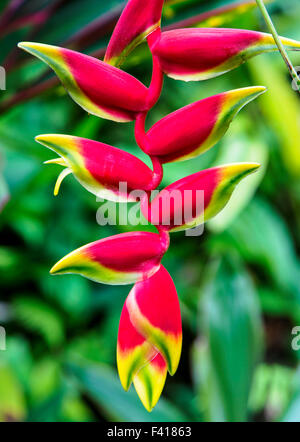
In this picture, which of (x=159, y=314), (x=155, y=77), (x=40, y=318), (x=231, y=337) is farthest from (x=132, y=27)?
(x=40, y=318)

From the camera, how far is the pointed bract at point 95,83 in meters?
0.20

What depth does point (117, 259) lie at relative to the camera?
0.21m

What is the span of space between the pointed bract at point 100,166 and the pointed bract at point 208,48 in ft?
0.16

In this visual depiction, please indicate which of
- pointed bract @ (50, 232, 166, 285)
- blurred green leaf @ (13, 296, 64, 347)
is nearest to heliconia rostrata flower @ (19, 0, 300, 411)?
pointed bract @ (50, 232, 166, 285)

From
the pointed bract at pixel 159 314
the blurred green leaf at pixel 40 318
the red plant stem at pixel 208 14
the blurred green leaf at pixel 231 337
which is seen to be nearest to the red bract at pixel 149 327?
the pointed bract at pixel 159 314

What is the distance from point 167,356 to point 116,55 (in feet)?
0.44

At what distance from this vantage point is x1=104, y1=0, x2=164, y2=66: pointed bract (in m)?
0.22

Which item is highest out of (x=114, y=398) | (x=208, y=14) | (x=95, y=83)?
(x=208, y=14)

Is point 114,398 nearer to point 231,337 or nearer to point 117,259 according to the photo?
point 231,337

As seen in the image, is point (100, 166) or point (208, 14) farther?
point (208, 14)

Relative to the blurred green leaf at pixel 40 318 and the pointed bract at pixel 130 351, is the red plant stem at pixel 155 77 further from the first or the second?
the blurred green leaf at pixel 40 318

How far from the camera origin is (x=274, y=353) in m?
1.39

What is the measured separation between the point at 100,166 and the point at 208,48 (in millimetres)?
69
